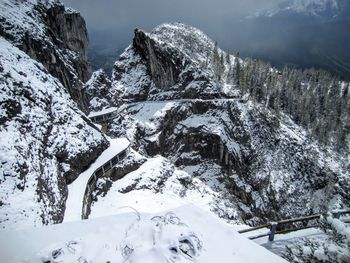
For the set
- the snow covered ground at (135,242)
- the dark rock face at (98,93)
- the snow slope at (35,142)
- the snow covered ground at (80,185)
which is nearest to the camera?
the snow covered ground at (135,242)

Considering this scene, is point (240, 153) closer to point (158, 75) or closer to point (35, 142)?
point (158, 75)

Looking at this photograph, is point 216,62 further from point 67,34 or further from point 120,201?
point 120,201

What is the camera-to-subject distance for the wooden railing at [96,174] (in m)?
23.2

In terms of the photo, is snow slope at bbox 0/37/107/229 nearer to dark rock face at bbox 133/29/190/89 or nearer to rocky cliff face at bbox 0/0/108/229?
rocky cliff face at bbox 0/0/108/229

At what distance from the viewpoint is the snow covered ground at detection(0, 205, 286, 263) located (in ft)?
16.1

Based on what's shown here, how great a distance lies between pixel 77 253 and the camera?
16.5 feet

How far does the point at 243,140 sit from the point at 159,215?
182 ft

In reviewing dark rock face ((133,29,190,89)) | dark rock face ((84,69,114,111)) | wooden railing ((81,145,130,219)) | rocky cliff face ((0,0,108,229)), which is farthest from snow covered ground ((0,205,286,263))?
dark rock face ((133,29,190,89))

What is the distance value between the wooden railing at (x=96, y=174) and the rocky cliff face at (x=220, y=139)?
15040 mm

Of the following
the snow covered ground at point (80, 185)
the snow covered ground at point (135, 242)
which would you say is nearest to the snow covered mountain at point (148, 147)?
the snow covered ground at point (135, 242)

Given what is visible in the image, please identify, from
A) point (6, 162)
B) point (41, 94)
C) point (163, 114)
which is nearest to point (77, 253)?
point (6, 162)

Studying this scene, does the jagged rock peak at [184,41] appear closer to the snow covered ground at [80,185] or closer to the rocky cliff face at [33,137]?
the rocky cliff face at [33,137]

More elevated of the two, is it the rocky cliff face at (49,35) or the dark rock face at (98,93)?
the rocky cliff face at (49,35)

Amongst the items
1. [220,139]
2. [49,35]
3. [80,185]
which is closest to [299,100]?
[220,139]
